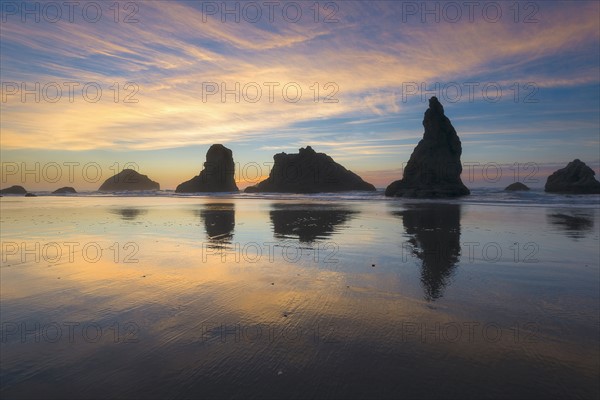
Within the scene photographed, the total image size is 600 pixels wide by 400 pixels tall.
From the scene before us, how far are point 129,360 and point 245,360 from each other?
1172 mm

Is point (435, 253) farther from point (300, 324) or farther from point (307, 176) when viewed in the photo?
point (307, 176)

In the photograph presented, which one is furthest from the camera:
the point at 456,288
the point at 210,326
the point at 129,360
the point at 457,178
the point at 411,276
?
the point at 457,178

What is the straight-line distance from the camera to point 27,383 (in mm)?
2875

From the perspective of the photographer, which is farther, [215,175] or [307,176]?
[215,175]

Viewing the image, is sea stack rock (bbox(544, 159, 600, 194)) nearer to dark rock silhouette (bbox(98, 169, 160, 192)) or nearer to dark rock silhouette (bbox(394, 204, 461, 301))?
dark rock silhouette (bbox(394, 204, 461, 301))

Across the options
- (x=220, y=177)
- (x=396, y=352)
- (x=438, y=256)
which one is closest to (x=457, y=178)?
(x=438, y=256)

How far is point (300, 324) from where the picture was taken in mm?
4125

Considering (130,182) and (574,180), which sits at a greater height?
(130,182)

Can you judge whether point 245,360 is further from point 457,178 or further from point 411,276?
point 457,178

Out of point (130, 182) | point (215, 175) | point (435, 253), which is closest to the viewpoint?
point (435, 253)

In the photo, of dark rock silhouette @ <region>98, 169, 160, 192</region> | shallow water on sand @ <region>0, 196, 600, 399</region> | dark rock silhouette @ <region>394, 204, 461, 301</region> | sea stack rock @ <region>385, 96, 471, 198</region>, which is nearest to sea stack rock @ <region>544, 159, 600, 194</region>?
sea stack rock @ <region>385, 96, 471, 198</region>

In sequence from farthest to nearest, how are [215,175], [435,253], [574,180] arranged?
[215,175], [574,180], [435,253]

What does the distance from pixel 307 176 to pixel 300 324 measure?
121 m

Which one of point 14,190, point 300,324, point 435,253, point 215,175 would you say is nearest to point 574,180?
point 435,253
